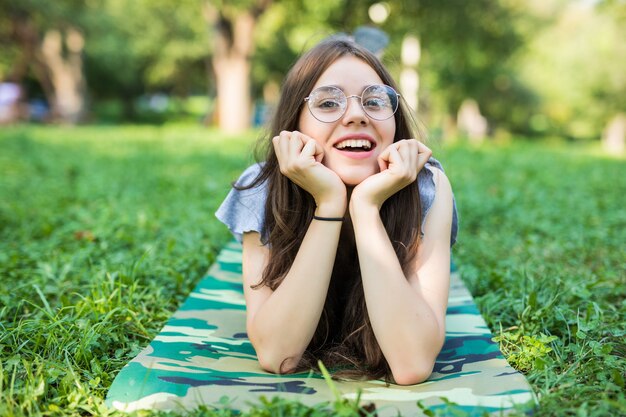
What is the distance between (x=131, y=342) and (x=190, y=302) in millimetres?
→ 482

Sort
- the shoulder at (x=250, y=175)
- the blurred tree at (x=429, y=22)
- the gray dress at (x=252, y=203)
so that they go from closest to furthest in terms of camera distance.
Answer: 1. the gray dress at (x=252, y=203)
2. the shoulder at (x=250, y=175)
3. the blurred tree at (x=429, y=22)

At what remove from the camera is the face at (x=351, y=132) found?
224 centimetres

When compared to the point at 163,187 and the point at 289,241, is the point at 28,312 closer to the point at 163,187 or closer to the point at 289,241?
the point at 289,241

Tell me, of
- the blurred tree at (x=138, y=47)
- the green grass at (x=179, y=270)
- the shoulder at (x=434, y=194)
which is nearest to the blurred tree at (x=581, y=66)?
the blurred tree at (x=138, y=47)

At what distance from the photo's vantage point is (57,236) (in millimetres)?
4367

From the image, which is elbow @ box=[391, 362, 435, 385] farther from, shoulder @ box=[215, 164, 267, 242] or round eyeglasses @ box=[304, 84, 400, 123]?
round eyeglasses @ box=[304, 84, 400, 123]

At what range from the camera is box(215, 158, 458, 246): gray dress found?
8.06ft

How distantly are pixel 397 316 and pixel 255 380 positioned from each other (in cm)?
58

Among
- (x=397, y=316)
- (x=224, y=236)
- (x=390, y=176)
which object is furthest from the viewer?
(x=224, y=236)

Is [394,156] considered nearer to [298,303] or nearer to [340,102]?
[340,102]

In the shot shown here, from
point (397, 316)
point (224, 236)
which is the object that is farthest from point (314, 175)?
point (224, 236)

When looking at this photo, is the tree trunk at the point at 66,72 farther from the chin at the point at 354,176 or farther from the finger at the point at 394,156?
the finger at the point at 394,156

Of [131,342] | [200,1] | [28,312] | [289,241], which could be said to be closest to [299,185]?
[289,241]

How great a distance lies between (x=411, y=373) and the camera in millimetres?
2107
